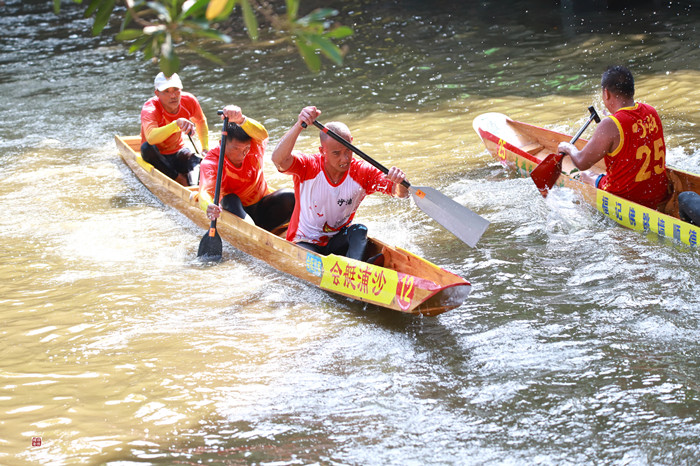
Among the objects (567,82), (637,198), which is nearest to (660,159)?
(637,198)

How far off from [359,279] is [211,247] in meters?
1.85

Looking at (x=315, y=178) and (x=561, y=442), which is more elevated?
(x=315, y=178)

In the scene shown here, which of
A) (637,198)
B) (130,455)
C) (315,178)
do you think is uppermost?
(315,178)

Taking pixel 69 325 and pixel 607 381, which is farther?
pixel 69 325

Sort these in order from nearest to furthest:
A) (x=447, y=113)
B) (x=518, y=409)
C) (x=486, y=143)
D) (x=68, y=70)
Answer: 1. (x=518, y=409)
2. (x=486, y=143)
3. (x=447, y=113)
4. (x=68, y=70)

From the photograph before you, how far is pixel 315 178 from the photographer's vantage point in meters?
5.18

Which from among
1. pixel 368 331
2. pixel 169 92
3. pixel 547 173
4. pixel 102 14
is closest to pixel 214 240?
pixel 368 331

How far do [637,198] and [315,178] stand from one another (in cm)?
279

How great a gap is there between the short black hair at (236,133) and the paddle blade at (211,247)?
828 millimetres

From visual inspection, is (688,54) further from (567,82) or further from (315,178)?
(315,178)

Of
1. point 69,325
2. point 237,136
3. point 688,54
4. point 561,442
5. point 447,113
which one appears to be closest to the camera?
point 561,442

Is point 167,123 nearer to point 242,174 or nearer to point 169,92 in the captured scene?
point 169,92

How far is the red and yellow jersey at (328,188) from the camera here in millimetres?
5168

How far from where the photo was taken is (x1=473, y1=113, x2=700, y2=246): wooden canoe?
17.8 ft
